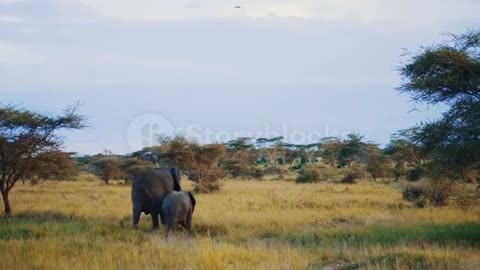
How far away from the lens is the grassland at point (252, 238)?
958 cm

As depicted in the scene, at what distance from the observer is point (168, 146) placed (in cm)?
3656

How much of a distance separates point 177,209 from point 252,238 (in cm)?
198

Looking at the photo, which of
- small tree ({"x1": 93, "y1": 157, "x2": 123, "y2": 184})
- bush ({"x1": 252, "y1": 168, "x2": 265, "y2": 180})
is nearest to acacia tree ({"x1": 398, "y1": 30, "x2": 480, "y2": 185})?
small tree ({"x1": 93, "y1": 157, "x2": 123, "y2": 184})

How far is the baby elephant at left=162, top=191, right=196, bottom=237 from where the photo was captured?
1486 centimetres

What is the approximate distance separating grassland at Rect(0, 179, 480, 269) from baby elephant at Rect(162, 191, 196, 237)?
0.43 metres

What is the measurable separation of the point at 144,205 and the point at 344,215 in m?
6.80

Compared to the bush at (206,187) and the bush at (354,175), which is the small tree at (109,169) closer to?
the bush at (206,187)

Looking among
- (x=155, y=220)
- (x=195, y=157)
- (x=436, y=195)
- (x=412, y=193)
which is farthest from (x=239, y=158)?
(x=155, y=220)

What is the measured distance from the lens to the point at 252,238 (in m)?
14.4

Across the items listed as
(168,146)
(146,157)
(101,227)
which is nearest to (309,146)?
(146,157)

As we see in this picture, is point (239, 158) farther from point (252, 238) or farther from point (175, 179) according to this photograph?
point (252, 238)

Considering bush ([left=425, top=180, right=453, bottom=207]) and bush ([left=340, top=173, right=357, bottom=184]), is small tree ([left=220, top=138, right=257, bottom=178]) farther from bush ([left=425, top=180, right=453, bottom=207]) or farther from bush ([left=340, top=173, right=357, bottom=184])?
bush ([left=425, top=180, right=453, bottom=207])

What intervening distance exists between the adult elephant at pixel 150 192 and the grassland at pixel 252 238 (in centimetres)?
55

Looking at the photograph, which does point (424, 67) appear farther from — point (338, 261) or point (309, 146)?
point (309, 146)
